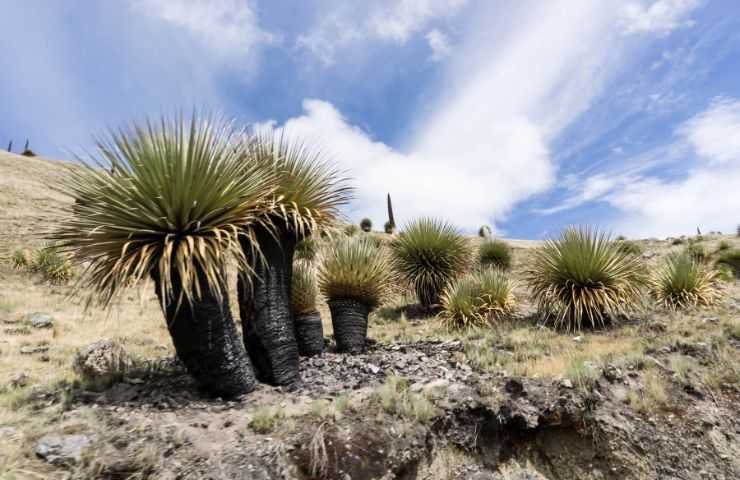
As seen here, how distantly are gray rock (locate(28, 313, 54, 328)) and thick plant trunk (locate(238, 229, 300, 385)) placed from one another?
6.43 metres

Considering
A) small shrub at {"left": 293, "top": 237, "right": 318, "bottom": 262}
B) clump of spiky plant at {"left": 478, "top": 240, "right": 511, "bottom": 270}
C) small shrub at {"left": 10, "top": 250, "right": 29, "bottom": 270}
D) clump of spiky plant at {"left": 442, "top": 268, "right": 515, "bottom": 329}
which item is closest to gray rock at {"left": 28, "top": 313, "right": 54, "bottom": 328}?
small shrub at {"left": 293, "top": 237, "right": 318, "bottom": 262}

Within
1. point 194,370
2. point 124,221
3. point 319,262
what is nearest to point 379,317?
point 319,262

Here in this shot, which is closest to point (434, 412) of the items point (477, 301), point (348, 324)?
point (348, 324)

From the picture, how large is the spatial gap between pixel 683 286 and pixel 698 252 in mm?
11188

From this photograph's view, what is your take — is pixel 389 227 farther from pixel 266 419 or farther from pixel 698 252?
pixel 266 419

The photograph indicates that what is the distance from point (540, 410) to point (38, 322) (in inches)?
Answer: 387

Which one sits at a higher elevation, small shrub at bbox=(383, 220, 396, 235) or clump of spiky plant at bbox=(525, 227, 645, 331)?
small shrub at bbox=(383, 220, 396, 235)

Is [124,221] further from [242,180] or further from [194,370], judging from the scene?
[194,370]

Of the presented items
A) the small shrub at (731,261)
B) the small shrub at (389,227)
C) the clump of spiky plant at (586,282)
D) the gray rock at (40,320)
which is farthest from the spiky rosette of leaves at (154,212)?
the small shrub at (389,227)

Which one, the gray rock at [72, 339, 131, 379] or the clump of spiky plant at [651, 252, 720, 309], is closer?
the gray rock at [72, 339, 131, 379]

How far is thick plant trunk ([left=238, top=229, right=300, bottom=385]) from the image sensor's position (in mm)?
5605

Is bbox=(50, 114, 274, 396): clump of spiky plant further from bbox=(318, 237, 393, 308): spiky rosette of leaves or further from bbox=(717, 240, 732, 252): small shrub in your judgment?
bbox=(717, 240, 732, 252): small shrub

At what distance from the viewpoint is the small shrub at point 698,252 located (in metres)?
19.3

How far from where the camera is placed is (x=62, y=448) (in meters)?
3.64
